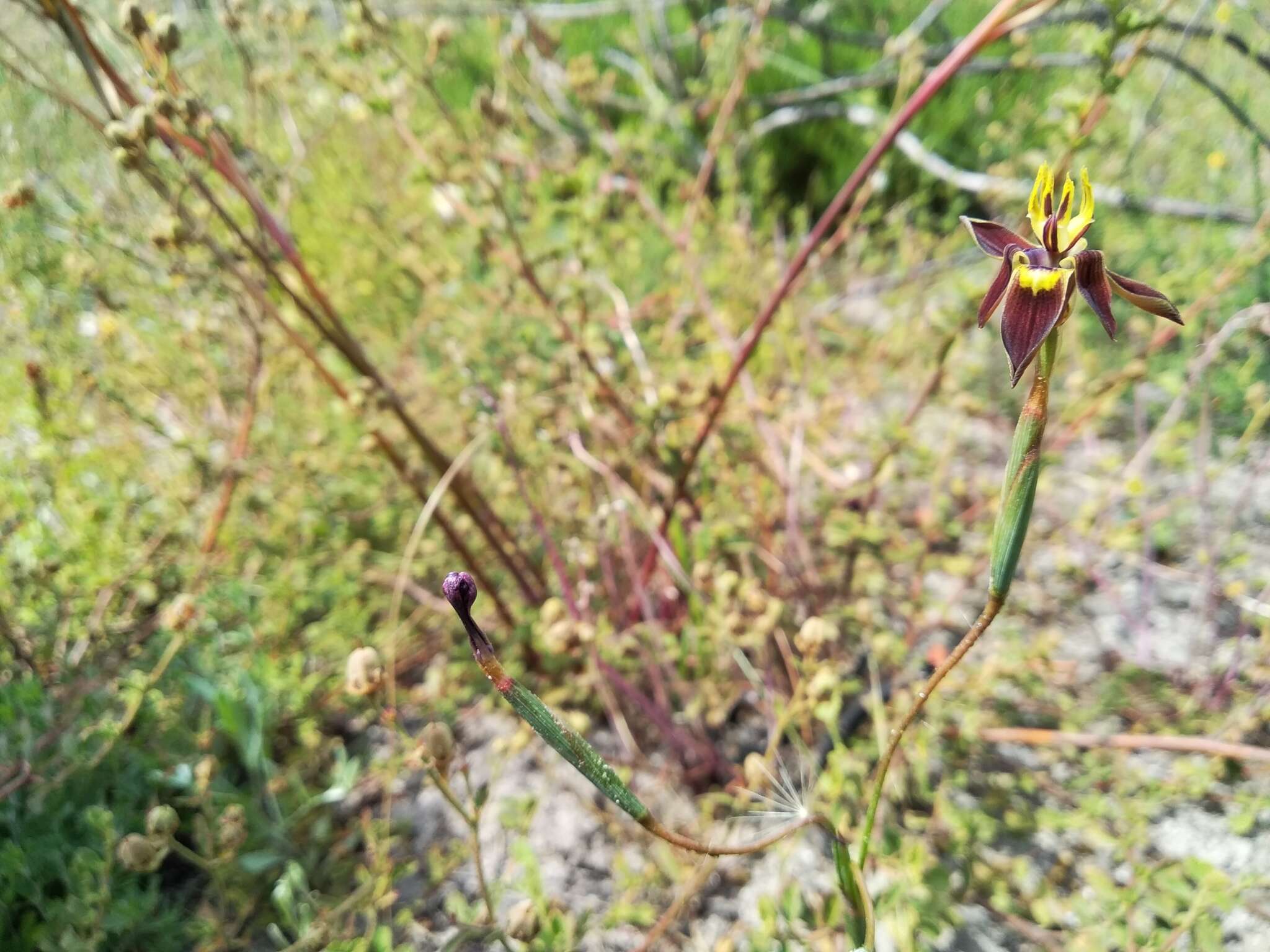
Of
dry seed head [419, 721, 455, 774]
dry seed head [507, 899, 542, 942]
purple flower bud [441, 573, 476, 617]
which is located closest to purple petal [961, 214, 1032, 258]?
purple flower bud [441, 573, 476, 617]

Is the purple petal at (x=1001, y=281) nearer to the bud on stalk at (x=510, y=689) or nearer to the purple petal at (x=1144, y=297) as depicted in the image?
the purple petal at (x=1144, y=297)

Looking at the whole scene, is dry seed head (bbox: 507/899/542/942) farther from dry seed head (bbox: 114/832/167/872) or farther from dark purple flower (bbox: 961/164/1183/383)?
dark purple flower (bbox: 961/164/1183/383)

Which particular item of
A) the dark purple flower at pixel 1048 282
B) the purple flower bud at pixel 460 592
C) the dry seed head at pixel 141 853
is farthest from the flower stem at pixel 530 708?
the dry seed head at pixel 141 853

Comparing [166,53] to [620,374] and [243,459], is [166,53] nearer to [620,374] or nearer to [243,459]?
[243,459]

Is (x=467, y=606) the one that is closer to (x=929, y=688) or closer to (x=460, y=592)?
(x=460, y=592)

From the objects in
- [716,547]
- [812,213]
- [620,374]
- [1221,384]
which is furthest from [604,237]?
[1221,384]

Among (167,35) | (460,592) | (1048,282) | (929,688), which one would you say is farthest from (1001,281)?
(167,35)

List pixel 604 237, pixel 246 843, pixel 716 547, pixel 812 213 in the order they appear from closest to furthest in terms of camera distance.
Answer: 1. pixel 246 843
2. pixel 716 547
3. pixel 604 237
4. pixel 812 213
